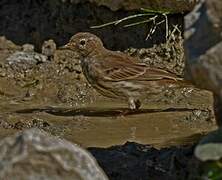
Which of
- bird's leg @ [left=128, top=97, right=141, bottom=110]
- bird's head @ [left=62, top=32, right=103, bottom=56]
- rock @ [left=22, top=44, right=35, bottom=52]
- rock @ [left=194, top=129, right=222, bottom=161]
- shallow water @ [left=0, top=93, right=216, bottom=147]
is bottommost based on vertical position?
shallow water @ [left=0, top=93, right=216, bottom=147]

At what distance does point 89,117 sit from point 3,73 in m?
1.89

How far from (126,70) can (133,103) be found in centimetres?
56

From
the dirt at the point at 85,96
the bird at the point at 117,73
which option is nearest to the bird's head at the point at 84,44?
the bird at the point at 117,73

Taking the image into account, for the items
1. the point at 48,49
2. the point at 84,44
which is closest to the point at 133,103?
the point at 84,44

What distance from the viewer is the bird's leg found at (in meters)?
9.53

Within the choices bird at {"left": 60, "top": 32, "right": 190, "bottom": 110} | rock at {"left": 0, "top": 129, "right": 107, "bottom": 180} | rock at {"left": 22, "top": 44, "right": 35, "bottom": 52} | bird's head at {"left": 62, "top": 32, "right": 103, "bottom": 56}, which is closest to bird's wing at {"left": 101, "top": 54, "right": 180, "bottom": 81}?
bird at {"left": 60, "top": 32, "right": 190, "bottom": 110}

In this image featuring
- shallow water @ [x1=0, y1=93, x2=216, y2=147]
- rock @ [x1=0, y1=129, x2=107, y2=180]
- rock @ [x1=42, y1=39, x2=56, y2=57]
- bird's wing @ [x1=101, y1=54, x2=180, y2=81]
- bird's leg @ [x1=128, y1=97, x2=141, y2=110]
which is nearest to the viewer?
rock @ [x1=0, y1=129, x2=107, y2=180]

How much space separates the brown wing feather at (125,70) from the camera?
32.6ft

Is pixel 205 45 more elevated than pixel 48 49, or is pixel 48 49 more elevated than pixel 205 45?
pixel 205 45

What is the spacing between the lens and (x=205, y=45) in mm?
4734

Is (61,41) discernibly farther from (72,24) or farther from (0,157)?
(0,157)

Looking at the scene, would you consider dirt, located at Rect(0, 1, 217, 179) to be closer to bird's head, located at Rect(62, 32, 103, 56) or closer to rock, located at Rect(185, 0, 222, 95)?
bird's head, located at Rect(62, 32, 103, 56)

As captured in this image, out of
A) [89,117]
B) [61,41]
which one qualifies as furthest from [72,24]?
[89,117]

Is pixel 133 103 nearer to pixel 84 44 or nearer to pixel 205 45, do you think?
pixel 84 44
